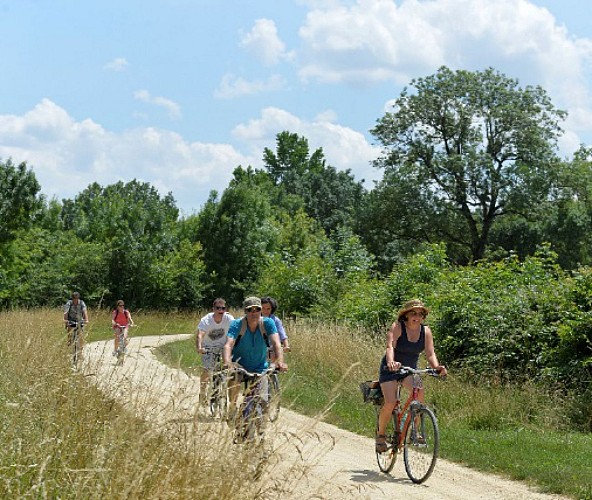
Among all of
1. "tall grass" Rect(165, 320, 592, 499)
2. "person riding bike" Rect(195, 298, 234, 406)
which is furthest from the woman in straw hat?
"person riding bike" Rect(195, 298, 234, 406)

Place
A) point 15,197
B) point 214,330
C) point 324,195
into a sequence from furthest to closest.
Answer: point 324,195, point 15,197, point 214,330

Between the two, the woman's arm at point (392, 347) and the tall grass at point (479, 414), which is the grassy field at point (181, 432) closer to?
the tall grass at point (479, 414)

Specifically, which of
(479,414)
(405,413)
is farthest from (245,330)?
(479,414)

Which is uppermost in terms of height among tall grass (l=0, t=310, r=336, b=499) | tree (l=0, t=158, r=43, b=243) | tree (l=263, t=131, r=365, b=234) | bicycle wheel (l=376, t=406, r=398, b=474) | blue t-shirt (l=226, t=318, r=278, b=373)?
tree (l=263, t=131, r=365, b=234)

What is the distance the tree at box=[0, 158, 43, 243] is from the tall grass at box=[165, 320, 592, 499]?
22.4 metres

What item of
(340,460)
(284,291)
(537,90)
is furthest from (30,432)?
(537,90)

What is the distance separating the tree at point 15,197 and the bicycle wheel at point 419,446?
32.5m

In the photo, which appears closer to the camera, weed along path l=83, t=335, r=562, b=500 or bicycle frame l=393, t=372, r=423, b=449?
weed along path l=83, t=335, r=562, b=500

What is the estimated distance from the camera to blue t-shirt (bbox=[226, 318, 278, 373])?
30.6 ft

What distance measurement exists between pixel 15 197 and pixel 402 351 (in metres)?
32.6

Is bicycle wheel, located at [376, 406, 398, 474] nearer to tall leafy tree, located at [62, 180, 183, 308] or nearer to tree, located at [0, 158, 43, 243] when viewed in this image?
tree, located at [0, 158, 43, 243]

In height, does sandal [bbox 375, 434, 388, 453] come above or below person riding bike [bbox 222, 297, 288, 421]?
below

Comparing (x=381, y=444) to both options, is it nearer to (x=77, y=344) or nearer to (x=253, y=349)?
(x=253, y=349)

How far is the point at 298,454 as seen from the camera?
8523mm
